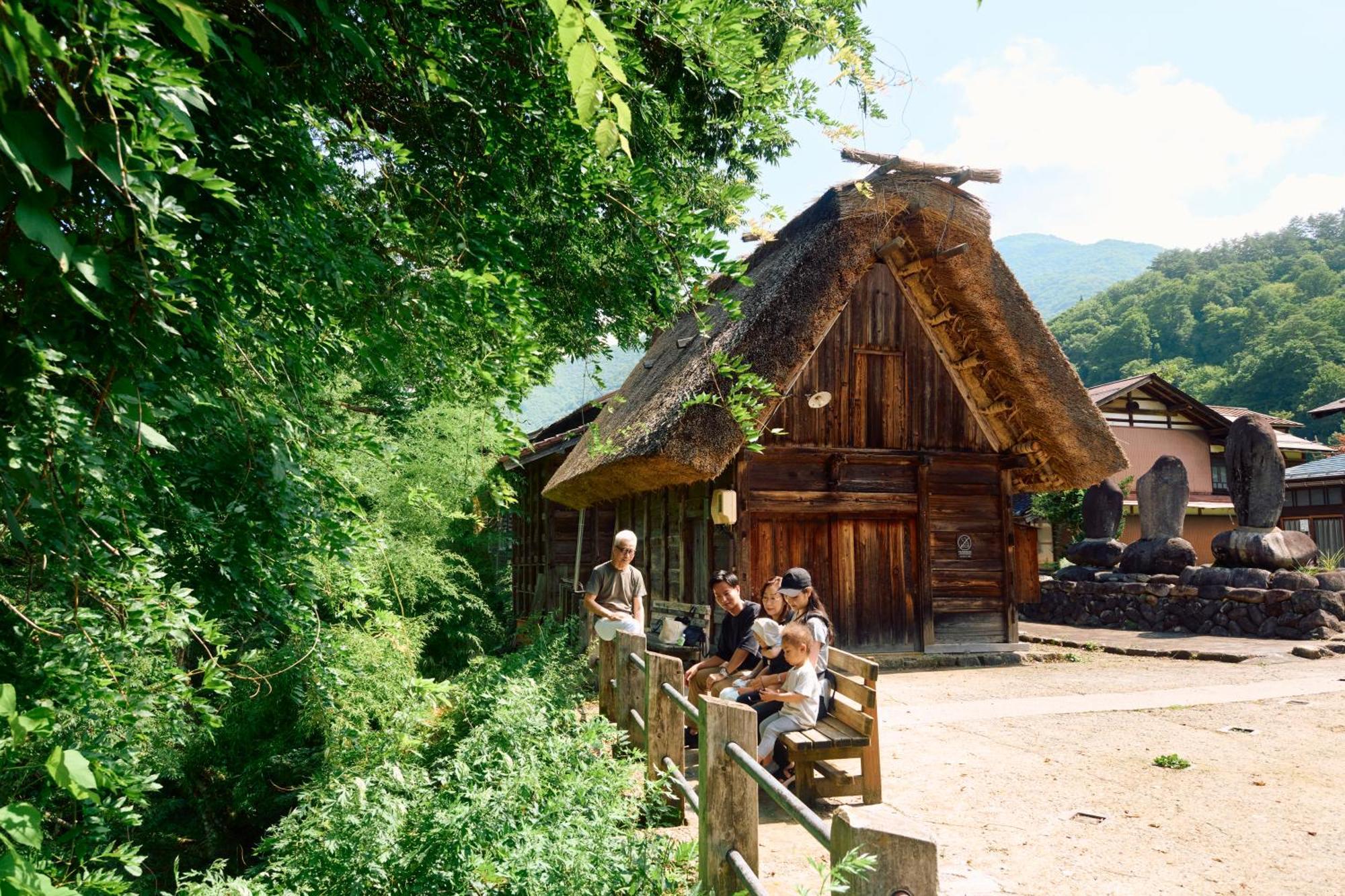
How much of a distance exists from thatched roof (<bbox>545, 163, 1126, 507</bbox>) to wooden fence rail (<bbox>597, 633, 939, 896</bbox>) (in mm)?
2993

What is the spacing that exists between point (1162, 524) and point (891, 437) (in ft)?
27.5

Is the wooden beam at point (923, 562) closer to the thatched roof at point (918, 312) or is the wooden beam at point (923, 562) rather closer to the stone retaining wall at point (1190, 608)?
the thatched roof at point (918, 312)

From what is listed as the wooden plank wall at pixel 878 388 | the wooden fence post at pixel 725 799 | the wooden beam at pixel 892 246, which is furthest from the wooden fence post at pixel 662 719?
the wooden beam at pixel 892 246

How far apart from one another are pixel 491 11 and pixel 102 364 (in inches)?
82.2

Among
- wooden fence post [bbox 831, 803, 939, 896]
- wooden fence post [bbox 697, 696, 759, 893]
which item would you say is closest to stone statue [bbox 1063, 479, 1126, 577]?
wooden fence post [bbox 697, 696, 759, 893]

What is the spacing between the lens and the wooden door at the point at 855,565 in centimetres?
966

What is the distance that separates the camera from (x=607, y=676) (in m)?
6.09

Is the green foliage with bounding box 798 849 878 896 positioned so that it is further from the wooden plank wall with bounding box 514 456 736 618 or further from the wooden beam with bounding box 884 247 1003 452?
the wooden beam with bounding box 884 247 1003 452

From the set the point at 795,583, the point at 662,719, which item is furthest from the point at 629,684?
the point at 795,583

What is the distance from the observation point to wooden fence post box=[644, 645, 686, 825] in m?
4.44

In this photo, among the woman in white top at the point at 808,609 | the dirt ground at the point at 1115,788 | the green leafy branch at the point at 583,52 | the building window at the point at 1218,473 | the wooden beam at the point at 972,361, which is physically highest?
the wooden beam at the point at 972,361

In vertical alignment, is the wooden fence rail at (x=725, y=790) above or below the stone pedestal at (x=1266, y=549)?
below

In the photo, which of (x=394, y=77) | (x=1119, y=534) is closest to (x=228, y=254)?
(x=394, y=77)

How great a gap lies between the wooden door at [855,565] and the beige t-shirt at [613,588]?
10.7 ft
